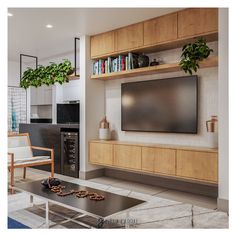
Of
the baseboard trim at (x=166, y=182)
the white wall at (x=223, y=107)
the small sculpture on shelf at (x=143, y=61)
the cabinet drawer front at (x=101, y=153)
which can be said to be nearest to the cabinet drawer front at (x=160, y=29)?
the small sculpture on shelf at (x=143, y=61)

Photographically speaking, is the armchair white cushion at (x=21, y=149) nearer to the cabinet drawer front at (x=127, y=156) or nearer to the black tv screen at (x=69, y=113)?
the black tv screen at (x=69, y=113)

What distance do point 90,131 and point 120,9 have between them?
217 cm

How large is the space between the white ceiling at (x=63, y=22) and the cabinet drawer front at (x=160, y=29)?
99 millimetres

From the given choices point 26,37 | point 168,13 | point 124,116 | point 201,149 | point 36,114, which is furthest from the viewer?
point 36,114

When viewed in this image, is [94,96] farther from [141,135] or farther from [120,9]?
[120,9]

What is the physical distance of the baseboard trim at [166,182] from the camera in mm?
3741

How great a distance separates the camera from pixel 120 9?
3.62m

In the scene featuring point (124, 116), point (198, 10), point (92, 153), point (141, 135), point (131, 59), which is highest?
point (198, 10)

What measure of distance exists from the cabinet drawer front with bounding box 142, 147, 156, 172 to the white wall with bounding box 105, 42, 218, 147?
1.29ft

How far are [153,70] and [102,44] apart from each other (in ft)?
3.86

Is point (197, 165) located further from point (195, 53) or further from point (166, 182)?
point (195, 53)

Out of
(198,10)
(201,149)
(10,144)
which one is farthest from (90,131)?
(198,10)

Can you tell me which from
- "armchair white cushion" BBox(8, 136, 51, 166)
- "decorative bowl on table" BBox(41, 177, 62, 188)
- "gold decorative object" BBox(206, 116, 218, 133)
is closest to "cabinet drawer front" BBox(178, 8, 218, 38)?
"gold decorative object" BBox(206, 116, 218, 133)

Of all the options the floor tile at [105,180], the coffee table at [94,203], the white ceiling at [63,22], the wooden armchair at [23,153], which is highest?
the white ceiling at [63,22]
